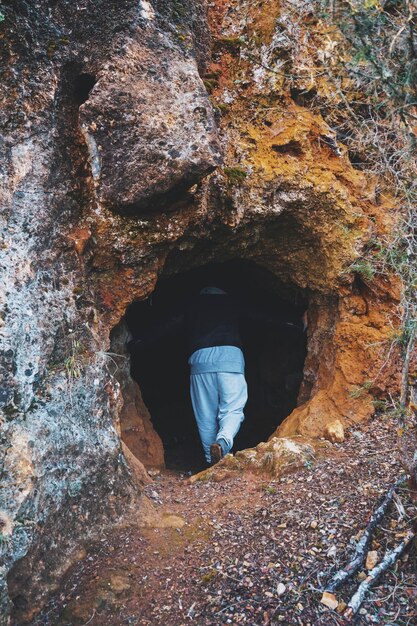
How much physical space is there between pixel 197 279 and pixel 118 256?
7.45ft

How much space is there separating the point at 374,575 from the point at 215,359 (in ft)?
9.05

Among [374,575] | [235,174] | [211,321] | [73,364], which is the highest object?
[235,174]

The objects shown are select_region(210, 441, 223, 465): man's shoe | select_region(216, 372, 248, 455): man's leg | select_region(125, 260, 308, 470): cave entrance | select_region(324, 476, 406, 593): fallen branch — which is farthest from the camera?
select_region(125, 260, 308, 470): cave entrance

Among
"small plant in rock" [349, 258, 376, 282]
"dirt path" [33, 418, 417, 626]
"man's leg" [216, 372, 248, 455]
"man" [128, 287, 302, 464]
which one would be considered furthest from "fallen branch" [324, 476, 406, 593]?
"man" [128, 287, 302, 464]

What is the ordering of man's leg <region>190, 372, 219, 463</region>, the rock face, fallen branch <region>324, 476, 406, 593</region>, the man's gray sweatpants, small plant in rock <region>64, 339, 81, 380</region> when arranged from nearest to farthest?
fallen branch <region>324, 476, 406, 593</region> → the rock face → small plant in rock <region>64, 339, 81, 380</region> → the man's gray sweatpants → man's leg <region>190, 372, 219, 463</region>

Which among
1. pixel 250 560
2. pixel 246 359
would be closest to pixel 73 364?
pixel 250 560

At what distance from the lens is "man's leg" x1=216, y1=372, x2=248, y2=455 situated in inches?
189

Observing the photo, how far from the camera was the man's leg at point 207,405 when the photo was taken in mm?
5125

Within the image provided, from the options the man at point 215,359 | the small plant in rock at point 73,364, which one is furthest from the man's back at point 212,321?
the small plant in rock at point 73,364

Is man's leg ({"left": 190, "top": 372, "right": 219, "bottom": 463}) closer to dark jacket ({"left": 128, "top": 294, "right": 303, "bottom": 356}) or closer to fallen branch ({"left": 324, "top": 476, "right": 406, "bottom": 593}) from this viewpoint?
dark jacket ({"left": 128, "top": 294, "right": 303, "bottom": 356})

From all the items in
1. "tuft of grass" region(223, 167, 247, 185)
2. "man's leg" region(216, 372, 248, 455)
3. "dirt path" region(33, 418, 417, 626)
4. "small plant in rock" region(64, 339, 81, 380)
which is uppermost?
"tuft of grass" region(223, 167, 247, 185)

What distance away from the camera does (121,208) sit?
3496 mm

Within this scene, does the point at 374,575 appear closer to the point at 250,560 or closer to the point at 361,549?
the point at 361,549

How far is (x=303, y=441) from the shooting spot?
13.1ft
